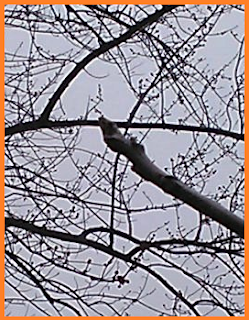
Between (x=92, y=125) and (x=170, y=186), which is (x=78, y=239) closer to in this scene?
(x=92, y=125)

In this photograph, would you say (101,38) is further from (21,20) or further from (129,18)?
(21,20)

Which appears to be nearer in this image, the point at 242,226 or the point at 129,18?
the point at 242,226

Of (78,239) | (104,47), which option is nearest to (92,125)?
(104,47)

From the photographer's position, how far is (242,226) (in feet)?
1.02

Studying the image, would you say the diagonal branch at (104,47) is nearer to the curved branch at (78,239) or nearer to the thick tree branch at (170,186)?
the curved branch at (78,239)

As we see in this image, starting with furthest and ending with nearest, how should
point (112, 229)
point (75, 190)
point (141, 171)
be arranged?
point (75, 190) → point (112, 229) → point (141, 171)

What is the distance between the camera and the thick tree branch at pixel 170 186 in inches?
11.9

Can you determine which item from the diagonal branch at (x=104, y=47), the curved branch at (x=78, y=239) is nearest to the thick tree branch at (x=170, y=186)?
the diagonal branch at (x=104, y=47)

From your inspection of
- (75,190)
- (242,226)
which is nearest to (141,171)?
(242,226)

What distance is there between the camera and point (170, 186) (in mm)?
312

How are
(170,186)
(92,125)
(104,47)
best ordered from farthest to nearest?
(92,125)
(104,47)
(170,186)

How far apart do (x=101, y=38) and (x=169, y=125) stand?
467mm

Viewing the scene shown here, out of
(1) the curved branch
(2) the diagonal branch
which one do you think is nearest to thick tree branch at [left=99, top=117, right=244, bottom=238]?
(2) the diagonal branch

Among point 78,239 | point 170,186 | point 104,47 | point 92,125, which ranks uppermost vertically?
point 104,47
